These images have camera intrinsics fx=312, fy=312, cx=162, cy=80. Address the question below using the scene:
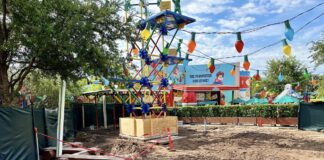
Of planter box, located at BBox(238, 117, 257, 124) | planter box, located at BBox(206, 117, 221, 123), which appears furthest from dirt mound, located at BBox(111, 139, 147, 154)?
planter box, located at BBox(206, 117, 221, 123)

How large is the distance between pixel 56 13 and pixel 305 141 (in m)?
10.9

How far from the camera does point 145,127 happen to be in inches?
573

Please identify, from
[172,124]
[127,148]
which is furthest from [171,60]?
[127,148]

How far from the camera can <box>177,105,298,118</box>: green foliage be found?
1956 cm

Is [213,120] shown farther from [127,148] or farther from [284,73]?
[284,73]

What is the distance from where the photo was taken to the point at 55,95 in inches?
923

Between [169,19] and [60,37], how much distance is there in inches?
299

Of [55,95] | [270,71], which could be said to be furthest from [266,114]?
[270,71]

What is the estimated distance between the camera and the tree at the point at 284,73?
151ft

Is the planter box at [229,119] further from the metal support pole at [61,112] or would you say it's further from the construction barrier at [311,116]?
the metal support pole at [61,112]

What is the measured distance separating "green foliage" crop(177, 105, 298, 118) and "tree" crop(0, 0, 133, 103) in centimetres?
1346

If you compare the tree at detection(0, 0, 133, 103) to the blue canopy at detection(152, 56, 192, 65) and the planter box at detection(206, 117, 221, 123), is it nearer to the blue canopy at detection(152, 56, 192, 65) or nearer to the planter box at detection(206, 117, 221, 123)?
the blue canopy at detection(152, 56, 192, 65)

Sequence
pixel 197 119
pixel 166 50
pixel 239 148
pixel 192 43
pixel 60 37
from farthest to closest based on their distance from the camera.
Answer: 1. pixel 197 119
2. pixel 166 50
3. pixel 192 43
4. pixel 239 148
5. pixel 60 37

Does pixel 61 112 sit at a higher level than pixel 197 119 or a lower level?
higher
